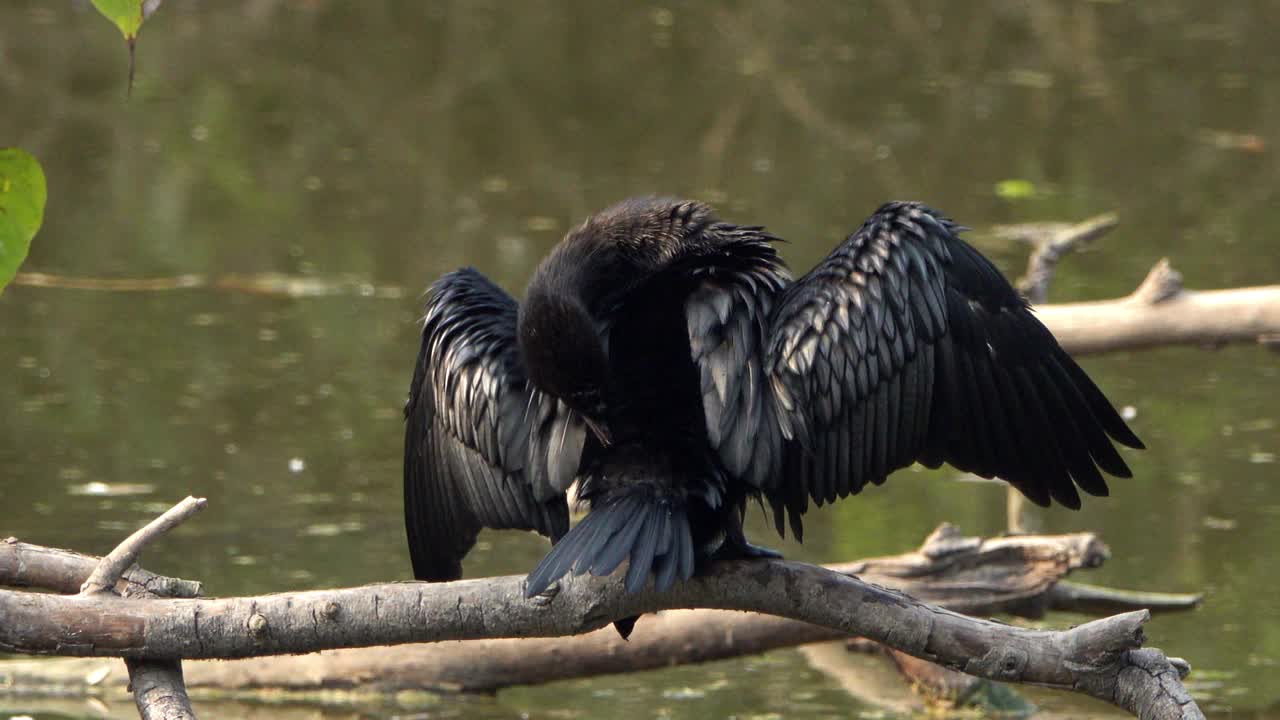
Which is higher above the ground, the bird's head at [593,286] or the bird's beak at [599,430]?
the bird's head at [593,286]

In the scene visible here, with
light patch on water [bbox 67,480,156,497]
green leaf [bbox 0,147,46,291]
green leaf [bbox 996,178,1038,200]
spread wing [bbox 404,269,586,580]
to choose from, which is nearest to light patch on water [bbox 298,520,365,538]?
light patch on water [bbox 67,480,156,497]

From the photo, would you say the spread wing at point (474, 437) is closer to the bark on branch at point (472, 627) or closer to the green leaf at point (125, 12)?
the bark on branch at point (472, 627)

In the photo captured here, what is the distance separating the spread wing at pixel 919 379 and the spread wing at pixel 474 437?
1.32 ft

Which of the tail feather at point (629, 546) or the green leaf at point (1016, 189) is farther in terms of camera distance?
the green leaf at point (1016, 189)

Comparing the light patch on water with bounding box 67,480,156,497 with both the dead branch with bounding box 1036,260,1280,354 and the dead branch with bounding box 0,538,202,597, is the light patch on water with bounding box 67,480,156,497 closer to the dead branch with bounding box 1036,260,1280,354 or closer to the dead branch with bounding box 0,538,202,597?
the dead branch with bounding box 0,538,202,597

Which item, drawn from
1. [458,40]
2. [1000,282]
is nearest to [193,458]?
[1000,282]

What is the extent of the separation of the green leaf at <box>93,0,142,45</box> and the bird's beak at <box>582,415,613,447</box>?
126 cm

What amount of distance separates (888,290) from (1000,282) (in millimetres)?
233

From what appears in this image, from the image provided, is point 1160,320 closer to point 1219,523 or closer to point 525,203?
point 1219,523

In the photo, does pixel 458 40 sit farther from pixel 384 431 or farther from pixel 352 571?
pixel 352 571

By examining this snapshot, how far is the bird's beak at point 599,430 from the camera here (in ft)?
10.5

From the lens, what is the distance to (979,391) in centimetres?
324

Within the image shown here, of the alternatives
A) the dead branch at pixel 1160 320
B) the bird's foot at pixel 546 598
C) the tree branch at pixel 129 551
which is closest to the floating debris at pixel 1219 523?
the dead branch at pixel 1160 320

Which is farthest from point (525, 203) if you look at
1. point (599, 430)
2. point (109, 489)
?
point (599, 430)
